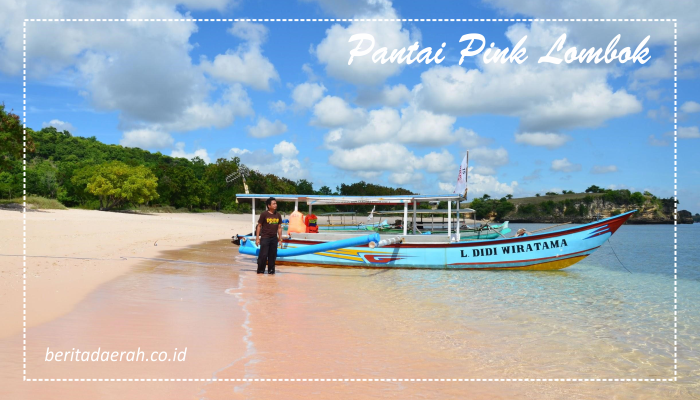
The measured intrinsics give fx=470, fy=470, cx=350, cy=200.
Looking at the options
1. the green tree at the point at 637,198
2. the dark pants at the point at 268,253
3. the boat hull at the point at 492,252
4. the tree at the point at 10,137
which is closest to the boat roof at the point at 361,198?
the boat hull at the point at 492,252

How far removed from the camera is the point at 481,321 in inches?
323

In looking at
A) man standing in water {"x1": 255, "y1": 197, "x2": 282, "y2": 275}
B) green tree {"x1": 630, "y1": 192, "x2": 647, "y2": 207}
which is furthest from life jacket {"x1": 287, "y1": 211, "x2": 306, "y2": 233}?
green tree {"x1": 630, "y1": 192, "x2": 647, "y2": 207}

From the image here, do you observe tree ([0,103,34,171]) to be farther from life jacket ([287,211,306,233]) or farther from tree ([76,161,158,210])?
life jacket ([287,211,306,233])

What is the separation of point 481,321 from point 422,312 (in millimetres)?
Result: 1112

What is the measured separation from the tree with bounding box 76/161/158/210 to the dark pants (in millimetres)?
37065

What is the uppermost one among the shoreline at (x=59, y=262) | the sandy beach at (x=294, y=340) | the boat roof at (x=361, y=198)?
the boat roof at (x=361, y=198)

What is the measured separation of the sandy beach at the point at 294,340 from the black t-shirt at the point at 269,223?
161 cm

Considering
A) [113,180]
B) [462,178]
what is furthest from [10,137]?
[462,178]

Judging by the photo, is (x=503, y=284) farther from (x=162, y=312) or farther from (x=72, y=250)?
(x=72, y=250)

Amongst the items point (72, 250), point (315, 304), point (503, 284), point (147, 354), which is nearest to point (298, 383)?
point (147, 354)

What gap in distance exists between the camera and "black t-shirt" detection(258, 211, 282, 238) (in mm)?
12961

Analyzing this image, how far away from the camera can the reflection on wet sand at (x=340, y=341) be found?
4637mm

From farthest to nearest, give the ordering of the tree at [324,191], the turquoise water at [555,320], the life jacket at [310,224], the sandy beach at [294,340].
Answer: the tree at [324,191]
the life jacket at [310,224]
the turquoise water at [555,320]
the sandy beach at [294,340]

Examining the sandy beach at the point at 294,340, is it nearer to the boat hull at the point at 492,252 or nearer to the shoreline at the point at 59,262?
the shoreline at the point at 59,262
